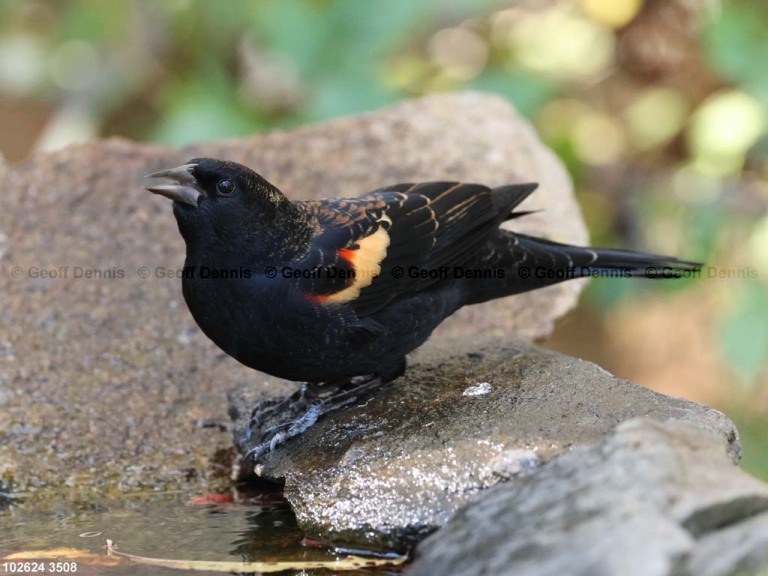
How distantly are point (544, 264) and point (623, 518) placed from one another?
1.86m

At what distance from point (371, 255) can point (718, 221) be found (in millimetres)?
3519

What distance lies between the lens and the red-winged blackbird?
3.04 metres

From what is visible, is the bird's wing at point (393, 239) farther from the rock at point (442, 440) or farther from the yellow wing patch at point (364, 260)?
the rock at point (442, 440)

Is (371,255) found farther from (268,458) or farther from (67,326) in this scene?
(67,326)

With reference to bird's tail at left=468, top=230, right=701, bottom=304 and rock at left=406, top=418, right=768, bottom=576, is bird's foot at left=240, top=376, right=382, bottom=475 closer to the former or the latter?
bird's tail at left=468, top=230, right=701, bottom=304

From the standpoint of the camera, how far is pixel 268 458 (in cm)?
324

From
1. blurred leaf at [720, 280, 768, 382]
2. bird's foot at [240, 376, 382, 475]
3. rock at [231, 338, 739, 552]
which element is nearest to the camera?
rock at [231, 338, 739, 552]

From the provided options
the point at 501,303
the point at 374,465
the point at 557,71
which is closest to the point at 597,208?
the point at 557,71

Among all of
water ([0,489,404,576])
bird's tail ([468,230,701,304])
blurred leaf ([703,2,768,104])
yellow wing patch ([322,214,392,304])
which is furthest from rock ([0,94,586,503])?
blurred leaf ([703,2,768,104])

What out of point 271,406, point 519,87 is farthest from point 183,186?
point 519,87

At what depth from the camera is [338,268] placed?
3152 mm

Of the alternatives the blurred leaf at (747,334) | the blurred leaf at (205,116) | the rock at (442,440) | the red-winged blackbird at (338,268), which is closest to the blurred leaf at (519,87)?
the blurred leaf at (205,116)

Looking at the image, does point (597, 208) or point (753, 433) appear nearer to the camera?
point (753, 433)

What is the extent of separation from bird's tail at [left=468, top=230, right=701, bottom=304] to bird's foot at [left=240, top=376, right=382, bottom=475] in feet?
1.97
